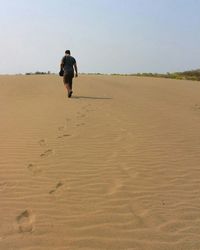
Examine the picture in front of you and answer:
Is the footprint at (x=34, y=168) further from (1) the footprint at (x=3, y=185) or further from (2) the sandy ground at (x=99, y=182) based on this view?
(1) the footprint at (x=3, y=185)

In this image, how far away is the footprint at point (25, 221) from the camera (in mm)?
4422

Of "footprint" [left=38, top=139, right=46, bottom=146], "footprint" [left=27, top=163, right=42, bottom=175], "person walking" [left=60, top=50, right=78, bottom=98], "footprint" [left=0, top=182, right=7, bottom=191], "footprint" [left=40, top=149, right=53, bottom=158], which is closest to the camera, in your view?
"footprint" [left=0, top=182, right=7, bottom=191]

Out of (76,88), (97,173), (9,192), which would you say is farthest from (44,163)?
(76,88)

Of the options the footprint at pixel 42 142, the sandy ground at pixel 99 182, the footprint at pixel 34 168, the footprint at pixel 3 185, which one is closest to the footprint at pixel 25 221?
the sandy ground at pixel 99 182

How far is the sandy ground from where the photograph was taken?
4359mm

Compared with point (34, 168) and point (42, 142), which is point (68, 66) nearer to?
point (42, 142)

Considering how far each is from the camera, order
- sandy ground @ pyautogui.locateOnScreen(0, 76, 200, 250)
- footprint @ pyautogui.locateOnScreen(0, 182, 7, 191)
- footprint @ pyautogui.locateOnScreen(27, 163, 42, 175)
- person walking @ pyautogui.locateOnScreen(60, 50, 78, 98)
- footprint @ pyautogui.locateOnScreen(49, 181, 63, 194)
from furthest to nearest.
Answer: person walking @ pyautogui.locateOnScreen(60, 50, 78, 98), footprint @ pyautogui.locateOnScreen(27, 163, 42, 175), footprint @ pyautogui.locateOnScreen(0, 182, 7, 191), footprint @ pyautogui.locateOnScreen(49, 181, 63, 194), sandy ground @ pyautogui.locateOnScreen(0, 76, 200, 250)

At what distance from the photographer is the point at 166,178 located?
6.21 meters

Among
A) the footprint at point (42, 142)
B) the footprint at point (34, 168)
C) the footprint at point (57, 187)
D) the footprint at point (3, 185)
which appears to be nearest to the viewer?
the footprint at point (57, 187)

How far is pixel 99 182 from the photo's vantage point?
593 centimetres

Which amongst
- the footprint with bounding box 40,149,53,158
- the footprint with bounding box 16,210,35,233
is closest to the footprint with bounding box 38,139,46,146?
the footprint with bounding box 40,149,53,158

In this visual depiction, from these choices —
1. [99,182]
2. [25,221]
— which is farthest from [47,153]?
[25,221]

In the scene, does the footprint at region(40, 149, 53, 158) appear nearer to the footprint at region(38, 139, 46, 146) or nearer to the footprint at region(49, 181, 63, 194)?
the footprint at region(38, 139, 46, 146)

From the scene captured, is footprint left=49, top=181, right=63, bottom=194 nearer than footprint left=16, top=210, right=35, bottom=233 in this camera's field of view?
No
